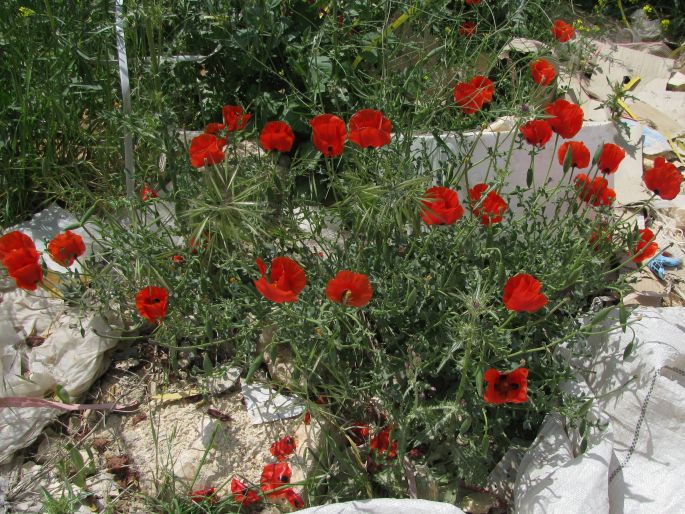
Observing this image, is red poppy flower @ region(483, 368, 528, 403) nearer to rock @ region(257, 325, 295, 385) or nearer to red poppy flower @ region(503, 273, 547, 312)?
red poppy flower @ region(503, 273, 547, 312)

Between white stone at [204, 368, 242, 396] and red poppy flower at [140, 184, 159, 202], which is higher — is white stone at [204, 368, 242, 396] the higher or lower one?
the lower one

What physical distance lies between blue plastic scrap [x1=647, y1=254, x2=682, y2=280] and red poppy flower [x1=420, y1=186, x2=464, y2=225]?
113 centimetres

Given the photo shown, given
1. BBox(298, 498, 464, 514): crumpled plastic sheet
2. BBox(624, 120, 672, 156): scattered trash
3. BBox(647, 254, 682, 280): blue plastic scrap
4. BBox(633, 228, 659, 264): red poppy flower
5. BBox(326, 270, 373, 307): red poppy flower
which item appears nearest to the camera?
BBox(326, 270, 373, 307): red poppy flower

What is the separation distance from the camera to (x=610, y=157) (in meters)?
1.78

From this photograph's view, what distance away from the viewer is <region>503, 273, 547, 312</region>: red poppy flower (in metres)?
1.39

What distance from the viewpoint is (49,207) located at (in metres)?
2.29

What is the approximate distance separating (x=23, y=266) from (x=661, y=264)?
6.54 feet

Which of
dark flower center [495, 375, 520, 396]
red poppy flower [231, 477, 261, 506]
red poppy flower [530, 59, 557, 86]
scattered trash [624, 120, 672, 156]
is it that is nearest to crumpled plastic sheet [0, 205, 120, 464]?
red poppy flower [231, 477, 261, 506]

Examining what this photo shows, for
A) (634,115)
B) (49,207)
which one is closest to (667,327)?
(634,115)

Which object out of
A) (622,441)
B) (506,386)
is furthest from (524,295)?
(622,441)

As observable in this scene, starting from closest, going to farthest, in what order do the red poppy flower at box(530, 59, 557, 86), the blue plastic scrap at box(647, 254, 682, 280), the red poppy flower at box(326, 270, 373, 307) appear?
1. the red poppy flower at box(326, 270, 373, 307)
2. the red poppy flower at box(530, 59, 557, 86)
3. the blue plastic scrap at box(647, 254, 682, 280)

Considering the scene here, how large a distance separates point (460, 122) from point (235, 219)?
726 mm

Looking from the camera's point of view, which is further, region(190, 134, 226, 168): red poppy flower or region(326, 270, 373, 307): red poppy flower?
region(190, 134, 226, 168): red poppy flower

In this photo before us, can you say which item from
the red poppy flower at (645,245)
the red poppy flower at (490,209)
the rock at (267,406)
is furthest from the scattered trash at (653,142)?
the rock at (267,406)
